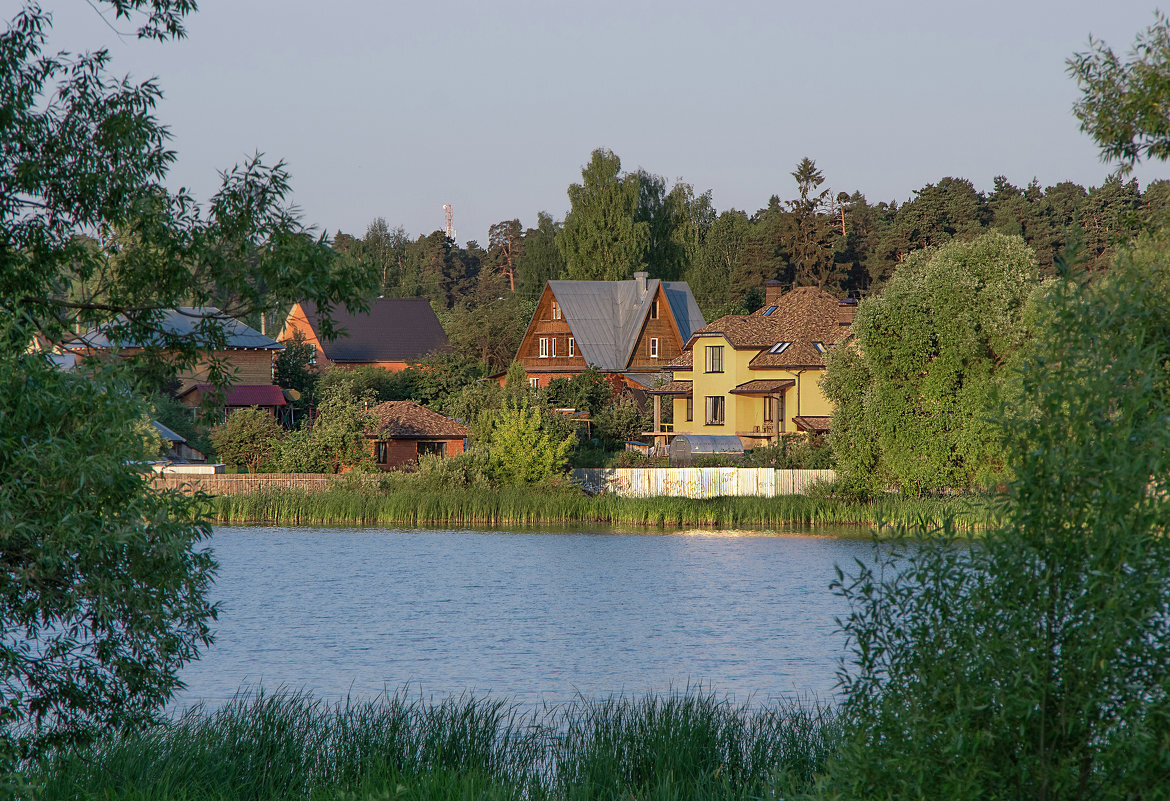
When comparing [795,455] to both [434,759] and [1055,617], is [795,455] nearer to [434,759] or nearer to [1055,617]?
[434,759]

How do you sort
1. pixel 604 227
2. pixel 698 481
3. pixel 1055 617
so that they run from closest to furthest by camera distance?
pixel 1055 617, pixel 698 481, pixel 604 227

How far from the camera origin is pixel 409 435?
4534 centimetres

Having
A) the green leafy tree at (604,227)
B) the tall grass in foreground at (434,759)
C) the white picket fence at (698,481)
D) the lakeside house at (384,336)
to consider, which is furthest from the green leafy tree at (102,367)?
the lakeside house at (384,336)

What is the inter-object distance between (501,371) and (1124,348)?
61.1 meters

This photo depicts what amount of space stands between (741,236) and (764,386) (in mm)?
35858

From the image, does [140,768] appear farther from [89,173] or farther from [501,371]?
[501,371]

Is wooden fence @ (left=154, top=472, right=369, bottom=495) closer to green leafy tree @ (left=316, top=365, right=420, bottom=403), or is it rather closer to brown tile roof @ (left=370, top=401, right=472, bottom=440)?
brown tile roof @ (left=370, top=401, right=472, bottom=440)

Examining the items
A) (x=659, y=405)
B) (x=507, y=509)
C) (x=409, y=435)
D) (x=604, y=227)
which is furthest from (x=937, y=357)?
(x=604, y=227)

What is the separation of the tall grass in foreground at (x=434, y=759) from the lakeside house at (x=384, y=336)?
65.0m

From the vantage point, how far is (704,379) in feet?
173

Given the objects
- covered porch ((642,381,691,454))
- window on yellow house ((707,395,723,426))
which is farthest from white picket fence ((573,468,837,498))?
window on yellow house ((707,395,723,426))

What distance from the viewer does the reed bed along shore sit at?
37.9 m

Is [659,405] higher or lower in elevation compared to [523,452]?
higher

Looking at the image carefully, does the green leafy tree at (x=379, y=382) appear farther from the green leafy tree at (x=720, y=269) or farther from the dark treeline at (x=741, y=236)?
the green leafy tree at (x=720, y=269)
